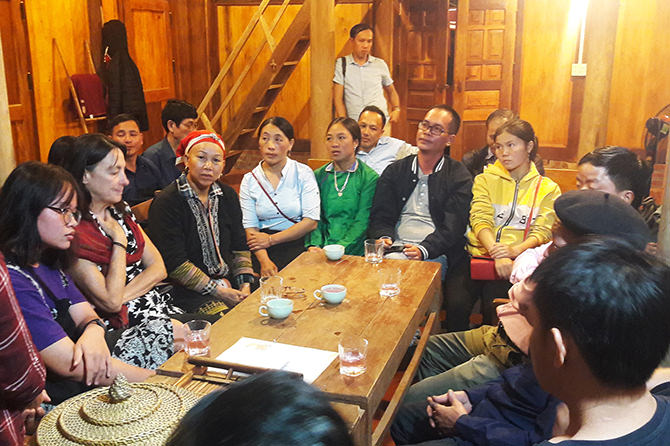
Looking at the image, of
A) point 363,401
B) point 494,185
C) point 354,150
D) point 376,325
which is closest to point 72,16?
point 354,150

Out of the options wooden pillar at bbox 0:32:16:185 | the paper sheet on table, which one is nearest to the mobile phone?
the paper sheet on table

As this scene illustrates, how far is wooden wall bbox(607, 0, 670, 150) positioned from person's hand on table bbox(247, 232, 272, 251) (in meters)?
4.42

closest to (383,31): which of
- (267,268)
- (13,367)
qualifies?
(267,268)

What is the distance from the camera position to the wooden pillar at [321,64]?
5.29 meters

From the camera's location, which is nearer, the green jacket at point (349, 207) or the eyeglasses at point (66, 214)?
the eyeglasses at point (66, 214)

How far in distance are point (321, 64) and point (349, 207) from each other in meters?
1.76

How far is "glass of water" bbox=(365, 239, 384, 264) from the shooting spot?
10.2 feet

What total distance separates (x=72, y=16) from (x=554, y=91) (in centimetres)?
516

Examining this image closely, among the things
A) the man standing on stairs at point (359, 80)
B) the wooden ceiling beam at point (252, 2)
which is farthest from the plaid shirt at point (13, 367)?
the wooden ceiling beam at point (252, 2)

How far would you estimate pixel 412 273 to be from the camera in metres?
3.04

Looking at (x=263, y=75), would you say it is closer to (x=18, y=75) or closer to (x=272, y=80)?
(x=272, y=80)

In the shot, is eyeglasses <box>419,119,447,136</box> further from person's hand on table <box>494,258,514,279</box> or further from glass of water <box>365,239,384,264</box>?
glass of water <box>365,239,384,264</box>

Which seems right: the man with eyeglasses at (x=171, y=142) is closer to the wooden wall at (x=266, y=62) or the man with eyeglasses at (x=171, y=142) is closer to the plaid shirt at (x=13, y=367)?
the plaid shirt at (x=13, y=367)

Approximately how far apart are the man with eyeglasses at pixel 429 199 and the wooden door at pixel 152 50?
4520 mm
